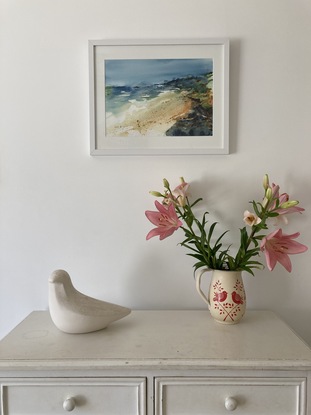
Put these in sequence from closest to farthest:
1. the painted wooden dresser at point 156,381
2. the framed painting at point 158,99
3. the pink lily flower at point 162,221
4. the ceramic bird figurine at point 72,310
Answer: the painted wooden dresser at point 156,381, the ceramic bird figurine at point 72,310, the pink lily flower at point 162,221, the framed painting at point 158,99

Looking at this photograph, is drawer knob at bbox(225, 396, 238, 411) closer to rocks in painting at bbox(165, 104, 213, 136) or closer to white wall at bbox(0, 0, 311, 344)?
white wall at bbox(0, 0, 311, 344)

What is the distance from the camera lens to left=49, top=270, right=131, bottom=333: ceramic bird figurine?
42.0 inches

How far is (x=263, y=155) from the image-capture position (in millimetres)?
1311

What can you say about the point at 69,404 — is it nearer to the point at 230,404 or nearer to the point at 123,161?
the point at 230,404

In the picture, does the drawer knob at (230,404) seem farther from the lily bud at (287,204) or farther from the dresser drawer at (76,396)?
the lily bud at (287,204)

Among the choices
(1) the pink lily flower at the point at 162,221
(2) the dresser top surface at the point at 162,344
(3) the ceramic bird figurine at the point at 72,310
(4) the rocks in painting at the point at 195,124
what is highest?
(4) the rocks in painting at the point at 195,124

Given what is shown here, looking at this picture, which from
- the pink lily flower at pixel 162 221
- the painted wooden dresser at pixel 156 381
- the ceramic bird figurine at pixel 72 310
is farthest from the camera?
the pink lily flower at pixel 162 221

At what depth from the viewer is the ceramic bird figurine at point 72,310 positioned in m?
1.07

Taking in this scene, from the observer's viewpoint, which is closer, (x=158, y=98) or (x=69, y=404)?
(x=69, y=404)

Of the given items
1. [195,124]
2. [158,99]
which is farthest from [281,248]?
[158,99]

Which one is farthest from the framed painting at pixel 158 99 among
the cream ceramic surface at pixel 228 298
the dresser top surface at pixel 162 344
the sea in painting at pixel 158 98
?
the dresser top surface at pixel 162 344

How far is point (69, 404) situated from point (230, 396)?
0.42 metres

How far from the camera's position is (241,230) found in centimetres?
122

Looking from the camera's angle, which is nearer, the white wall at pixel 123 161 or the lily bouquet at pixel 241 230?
the lily bouquet at pixel 241 230
